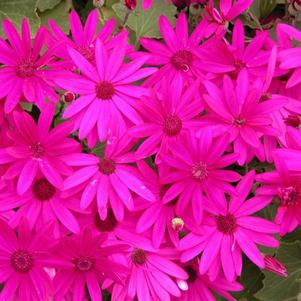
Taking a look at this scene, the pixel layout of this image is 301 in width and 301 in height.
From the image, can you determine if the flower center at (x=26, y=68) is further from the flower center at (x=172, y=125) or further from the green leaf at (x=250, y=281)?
the green leaf at (x=250, y=281)

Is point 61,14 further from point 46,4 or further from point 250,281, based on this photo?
point 250,281

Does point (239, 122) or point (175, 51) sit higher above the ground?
point (175, 51)

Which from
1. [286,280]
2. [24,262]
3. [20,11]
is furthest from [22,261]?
[20,11]

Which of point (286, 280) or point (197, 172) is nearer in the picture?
point (197, 172)

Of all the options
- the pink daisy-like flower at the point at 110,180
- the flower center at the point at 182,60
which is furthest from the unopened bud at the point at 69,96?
the flower center at the point at 182,60

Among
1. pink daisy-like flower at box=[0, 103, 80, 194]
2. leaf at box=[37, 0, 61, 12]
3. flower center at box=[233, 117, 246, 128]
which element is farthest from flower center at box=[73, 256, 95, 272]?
leaf at box=[37, 0, 61, 12]

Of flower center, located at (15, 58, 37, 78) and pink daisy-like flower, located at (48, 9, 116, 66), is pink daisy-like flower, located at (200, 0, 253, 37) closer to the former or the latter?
pink daisy-like flower, located at (48, 9, 116, 66)
